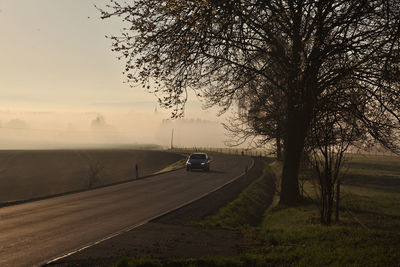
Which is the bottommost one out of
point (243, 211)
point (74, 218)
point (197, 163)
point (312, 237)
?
point (243, 211)

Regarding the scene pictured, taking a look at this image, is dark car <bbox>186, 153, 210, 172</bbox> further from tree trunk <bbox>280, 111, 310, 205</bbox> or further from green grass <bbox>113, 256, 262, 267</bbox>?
green grass <bbox>113, 256, 262, 267</bbox>

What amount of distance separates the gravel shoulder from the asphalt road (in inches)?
24.2

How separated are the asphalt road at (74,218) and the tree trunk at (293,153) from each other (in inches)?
183

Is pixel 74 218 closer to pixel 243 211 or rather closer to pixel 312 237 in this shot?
pixel 243 211

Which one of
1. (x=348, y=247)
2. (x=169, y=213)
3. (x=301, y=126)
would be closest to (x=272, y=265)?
(x=348, y=247)

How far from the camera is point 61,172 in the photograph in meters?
69.1

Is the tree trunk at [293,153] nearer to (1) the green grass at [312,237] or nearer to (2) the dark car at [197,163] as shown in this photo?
(1) the green grass at [312,237]

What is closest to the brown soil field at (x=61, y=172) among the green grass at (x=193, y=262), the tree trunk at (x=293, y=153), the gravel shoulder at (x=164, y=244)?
the tree trunk at (x=293, y=153)

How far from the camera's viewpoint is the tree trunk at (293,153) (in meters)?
15.7

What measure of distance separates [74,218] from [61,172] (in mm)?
61297

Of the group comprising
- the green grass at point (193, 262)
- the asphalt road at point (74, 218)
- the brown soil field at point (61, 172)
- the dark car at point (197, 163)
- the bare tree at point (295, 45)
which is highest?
the bare tree at point (295, 45)

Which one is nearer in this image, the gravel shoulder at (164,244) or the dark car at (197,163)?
the gravel shoulder at (164,244)

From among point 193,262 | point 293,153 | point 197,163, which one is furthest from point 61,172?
point 193,262

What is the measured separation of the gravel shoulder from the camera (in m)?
7.79
